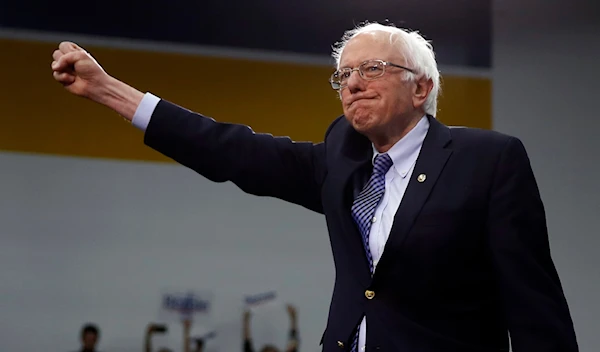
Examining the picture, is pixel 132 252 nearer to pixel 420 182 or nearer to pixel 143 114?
pixel 143 114

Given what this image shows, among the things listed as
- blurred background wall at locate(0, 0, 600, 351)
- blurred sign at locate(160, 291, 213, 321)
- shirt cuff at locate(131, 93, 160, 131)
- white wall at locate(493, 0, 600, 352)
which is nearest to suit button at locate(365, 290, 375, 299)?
shirt cuff at locate(131, 93, 160, 131)

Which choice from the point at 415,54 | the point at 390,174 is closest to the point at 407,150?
the point at 390,174

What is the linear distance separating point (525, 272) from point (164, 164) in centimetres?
370

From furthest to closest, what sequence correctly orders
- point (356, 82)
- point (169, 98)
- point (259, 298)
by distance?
point (169, 98), point (259, 298), point (356, 82)

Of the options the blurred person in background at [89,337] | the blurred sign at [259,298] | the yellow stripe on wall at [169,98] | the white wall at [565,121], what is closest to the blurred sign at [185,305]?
the blurred sign at [259,298]

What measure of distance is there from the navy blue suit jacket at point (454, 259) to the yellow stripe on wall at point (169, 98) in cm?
350

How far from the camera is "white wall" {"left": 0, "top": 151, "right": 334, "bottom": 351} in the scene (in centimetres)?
468

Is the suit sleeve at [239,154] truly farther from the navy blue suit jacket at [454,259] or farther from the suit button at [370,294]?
the suit button at [370,294]

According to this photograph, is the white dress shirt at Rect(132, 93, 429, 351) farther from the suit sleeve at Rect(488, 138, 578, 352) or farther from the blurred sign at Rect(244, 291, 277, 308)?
the blurred sign at Rect(244, 291, 277, 308)

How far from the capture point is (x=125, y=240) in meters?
4.76

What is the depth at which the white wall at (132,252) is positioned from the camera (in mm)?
4676

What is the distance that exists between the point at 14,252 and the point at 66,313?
1.41 ft

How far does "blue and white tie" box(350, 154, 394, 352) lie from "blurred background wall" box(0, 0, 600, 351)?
9.66 ft

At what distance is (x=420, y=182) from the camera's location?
4.72ft
